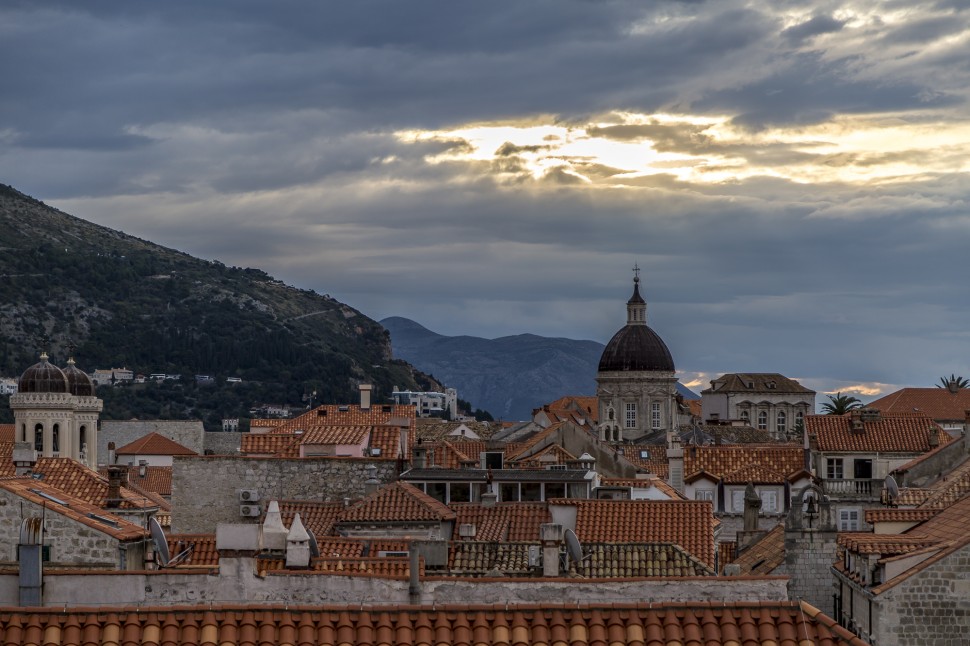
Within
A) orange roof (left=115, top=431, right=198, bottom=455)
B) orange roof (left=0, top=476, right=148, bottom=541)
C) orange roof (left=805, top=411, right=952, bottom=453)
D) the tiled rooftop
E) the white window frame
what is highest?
the white window frame

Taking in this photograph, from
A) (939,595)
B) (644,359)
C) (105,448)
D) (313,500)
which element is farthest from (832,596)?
(644,359)

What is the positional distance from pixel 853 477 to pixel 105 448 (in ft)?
329

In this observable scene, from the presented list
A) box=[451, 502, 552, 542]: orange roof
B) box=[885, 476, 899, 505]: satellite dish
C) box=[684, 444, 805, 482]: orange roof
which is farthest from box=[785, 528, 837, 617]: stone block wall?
box=[684, 444, 805, 482]: orange roof

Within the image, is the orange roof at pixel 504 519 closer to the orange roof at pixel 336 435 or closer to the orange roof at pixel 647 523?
the orange roof at pixel 647 523

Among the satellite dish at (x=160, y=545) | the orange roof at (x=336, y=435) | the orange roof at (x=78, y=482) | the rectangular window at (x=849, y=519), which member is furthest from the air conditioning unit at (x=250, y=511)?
the rectangular window at (x=849, y=519)

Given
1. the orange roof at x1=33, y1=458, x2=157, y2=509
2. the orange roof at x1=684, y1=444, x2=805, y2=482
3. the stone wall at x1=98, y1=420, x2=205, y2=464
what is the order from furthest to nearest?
the stone wall at x1=98, y1=420, x2=205, y2=464, the orange roof at x1=684, y1=444, x2=805, y2=482, the orange roof at x1=33, y1=458, x2=157, y2=509

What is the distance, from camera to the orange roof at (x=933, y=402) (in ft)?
485

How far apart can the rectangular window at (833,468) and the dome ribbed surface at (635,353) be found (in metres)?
111

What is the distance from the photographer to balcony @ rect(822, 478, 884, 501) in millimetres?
70875

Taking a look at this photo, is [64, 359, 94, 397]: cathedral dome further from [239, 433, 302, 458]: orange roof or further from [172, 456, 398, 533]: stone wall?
[172, 456, 398, 533]: stone wall

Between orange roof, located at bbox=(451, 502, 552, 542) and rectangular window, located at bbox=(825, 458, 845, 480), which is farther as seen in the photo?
rectangular window, located at bbox=(825, 458, 845, 480)

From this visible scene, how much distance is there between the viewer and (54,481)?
44.8 meters

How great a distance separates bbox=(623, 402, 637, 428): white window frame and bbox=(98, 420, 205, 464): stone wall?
48.8 meters

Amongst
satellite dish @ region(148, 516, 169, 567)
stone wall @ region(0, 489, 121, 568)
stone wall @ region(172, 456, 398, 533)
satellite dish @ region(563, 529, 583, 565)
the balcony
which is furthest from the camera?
the balcony
